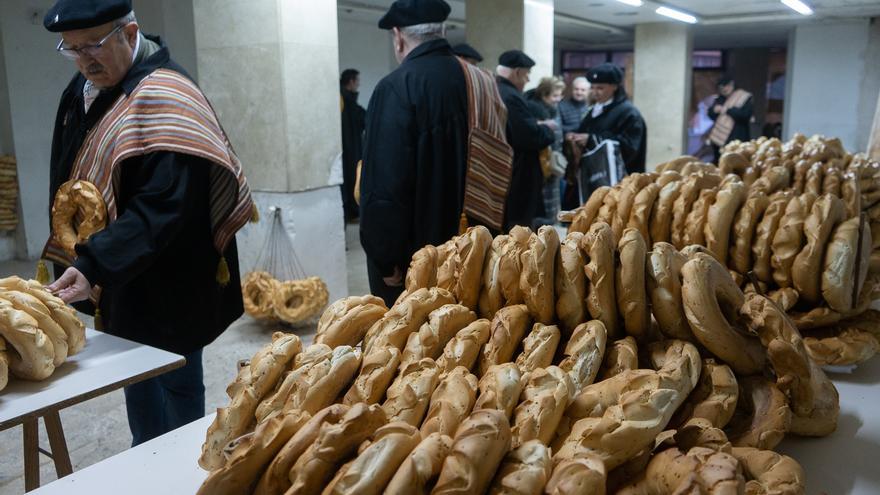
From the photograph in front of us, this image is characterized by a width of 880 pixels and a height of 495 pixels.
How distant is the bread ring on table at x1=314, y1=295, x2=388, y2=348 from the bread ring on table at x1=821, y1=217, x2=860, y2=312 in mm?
1054

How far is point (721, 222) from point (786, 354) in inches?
23.9

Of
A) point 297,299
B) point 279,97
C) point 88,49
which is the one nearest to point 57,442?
point 88,49

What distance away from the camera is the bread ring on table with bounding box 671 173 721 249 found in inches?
79.2

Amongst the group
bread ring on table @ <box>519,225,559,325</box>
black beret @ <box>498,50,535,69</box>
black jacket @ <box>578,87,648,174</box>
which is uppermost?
black beret @ <box>498,50,535,69</box>

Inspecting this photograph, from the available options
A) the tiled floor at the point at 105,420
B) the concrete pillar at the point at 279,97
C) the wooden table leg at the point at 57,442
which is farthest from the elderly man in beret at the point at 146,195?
the concrete pillar at the point at 279,97

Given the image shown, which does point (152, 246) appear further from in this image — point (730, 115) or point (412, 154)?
point (730, 115)

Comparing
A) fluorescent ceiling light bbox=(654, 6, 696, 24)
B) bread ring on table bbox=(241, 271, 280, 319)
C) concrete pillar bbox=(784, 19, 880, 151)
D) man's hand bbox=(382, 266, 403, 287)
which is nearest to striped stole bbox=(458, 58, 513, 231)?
man's hand bbox=(382, 266, 403, 287)

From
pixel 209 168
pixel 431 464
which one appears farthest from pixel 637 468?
pixel 209 168

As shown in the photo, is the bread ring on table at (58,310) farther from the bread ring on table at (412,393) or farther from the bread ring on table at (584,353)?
the bread ring on table at (584,353)

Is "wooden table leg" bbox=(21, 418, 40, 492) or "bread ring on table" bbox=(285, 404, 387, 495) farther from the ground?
"bread ring on table" bbox=(285, 404, 387, 495)

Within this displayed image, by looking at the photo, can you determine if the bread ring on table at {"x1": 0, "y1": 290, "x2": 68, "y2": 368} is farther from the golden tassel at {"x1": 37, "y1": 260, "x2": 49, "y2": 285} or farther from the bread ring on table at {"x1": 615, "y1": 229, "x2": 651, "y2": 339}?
the bread ring on table at {"x1": 615, "y1": 229, "x2": 651, "y2": 339}

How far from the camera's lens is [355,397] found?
1228 mm

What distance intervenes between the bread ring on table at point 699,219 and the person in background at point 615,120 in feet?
13.5

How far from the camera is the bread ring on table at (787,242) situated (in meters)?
1.81
